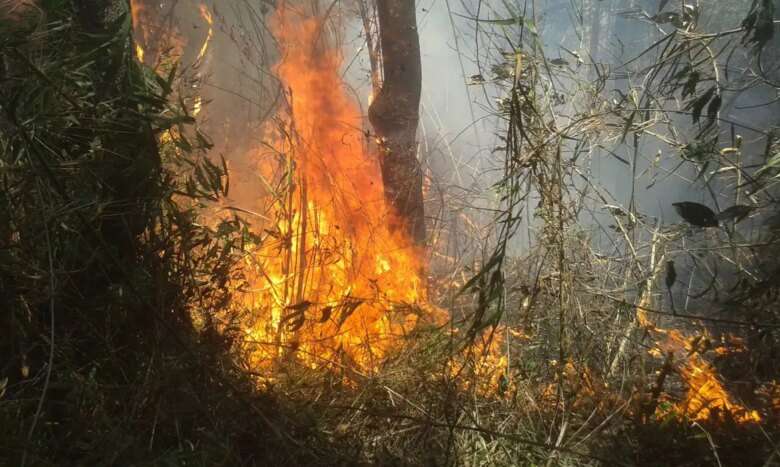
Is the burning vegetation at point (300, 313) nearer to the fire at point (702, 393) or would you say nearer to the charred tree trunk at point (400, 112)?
the fire at point (702, 393)

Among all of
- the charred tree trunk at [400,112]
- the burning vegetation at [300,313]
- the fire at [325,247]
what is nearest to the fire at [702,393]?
the burning vegetation at [300,313]

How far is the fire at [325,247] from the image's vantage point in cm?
304

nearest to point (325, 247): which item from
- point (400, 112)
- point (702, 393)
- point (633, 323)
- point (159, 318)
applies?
point (400, 112)

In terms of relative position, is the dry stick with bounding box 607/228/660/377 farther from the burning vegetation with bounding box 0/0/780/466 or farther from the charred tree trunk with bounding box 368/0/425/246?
the charred tree trunk with bounding box 368/0/425/246

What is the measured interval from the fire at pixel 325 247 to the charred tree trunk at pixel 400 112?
0.19m

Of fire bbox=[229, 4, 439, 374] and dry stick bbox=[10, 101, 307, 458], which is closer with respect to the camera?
dry stick bbox=[10, 101, 307, 458]

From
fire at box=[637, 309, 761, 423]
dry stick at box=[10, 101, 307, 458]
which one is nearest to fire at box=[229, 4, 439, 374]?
dry stick at box=[10, 101, 307, 458]

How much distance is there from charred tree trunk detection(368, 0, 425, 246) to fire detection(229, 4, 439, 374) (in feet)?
0.62

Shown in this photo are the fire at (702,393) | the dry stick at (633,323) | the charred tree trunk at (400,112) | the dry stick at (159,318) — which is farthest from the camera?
the charred tree trunk at (400,112)

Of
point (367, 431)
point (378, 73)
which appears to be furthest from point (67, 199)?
point (378, 73)

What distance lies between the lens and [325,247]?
11.2ft

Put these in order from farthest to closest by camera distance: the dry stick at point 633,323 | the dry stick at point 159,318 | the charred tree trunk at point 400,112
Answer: the charred tree trunk at point 400,112, the dry stick at point 633,323, the dry stick at point 159,318

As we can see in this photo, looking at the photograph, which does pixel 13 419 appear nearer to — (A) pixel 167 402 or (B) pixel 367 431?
(A) pixel 167 402

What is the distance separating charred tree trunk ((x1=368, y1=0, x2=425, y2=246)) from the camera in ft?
12.9
